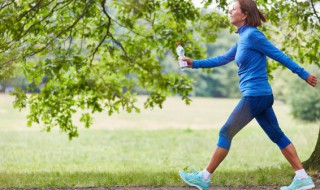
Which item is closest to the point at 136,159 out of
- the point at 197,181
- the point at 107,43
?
the point at 107,43

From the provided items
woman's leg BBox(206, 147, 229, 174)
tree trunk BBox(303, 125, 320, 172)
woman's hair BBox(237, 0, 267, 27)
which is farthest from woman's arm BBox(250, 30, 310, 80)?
tree trunk BBox(303, 125, 320, 172)

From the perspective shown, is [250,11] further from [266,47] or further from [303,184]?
[303,184]

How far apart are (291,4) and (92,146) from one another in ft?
45.4

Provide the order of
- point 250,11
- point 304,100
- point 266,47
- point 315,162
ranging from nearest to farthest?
point 266,47 → point 250,11 → point 315,162 → point 304,100

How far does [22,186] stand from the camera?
6.38 meters

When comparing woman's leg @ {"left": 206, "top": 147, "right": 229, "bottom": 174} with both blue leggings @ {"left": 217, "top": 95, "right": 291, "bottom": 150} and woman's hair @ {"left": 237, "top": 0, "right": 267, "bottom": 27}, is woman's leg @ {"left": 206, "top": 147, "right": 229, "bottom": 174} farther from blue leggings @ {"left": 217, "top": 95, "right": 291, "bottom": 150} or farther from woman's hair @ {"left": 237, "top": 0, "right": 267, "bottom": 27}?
woman's hair @ {"left": 237, "top": 0, "right": 267, "bottom": 27}

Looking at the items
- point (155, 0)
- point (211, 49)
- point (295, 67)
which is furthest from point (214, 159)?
point (211, 49)

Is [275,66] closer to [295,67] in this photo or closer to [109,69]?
[109,69]

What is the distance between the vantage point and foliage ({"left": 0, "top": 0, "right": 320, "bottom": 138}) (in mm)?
8633

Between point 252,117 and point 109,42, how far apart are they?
5.52 meters

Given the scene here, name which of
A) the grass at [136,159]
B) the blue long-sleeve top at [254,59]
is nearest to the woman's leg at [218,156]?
the blue long-sleeve top at [254,59]

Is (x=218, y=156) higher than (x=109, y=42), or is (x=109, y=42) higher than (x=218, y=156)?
(x=109, y=42)

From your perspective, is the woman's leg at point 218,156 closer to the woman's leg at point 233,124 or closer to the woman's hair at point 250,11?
the woman's leg at point 233,124

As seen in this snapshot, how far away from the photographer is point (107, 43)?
10.3 metres
